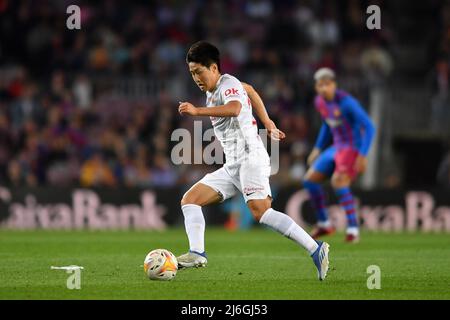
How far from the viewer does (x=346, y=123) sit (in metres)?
13.9

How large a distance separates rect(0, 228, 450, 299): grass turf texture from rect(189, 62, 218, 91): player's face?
1.74m

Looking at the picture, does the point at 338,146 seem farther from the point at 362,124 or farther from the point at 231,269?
the point at 231,269

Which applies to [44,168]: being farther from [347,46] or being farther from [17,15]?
[347,46]

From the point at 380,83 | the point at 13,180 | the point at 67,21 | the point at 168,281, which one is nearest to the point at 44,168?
the point at 13,180

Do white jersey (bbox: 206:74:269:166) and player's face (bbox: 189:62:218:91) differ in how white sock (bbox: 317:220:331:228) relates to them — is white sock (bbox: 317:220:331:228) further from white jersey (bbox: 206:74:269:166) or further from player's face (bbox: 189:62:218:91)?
player's face (bbox: 189:62:218:91)

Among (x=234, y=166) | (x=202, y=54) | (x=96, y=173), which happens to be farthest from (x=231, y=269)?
(x=96, y=173)

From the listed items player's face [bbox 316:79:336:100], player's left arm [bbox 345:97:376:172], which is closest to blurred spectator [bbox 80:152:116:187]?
player's face [bbox 316:79:336:100]

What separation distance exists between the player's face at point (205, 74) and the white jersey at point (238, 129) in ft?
0.23

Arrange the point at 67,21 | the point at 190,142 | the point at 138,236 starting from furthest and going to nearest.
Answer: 1. the point at 67,21
2. the point at 190,142
3. the point at 138,236

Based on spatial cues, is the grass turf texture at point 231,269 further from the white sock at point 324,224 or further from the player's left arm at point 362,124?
the player's left arm at point 362,124

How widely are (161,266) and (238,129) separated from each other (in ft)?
4.67

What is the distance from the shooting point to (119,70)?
21766 mm

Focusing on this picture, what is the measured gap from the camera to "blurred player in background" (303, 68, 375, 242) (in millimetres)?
13711

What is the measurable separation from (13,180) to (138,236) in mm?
4431
